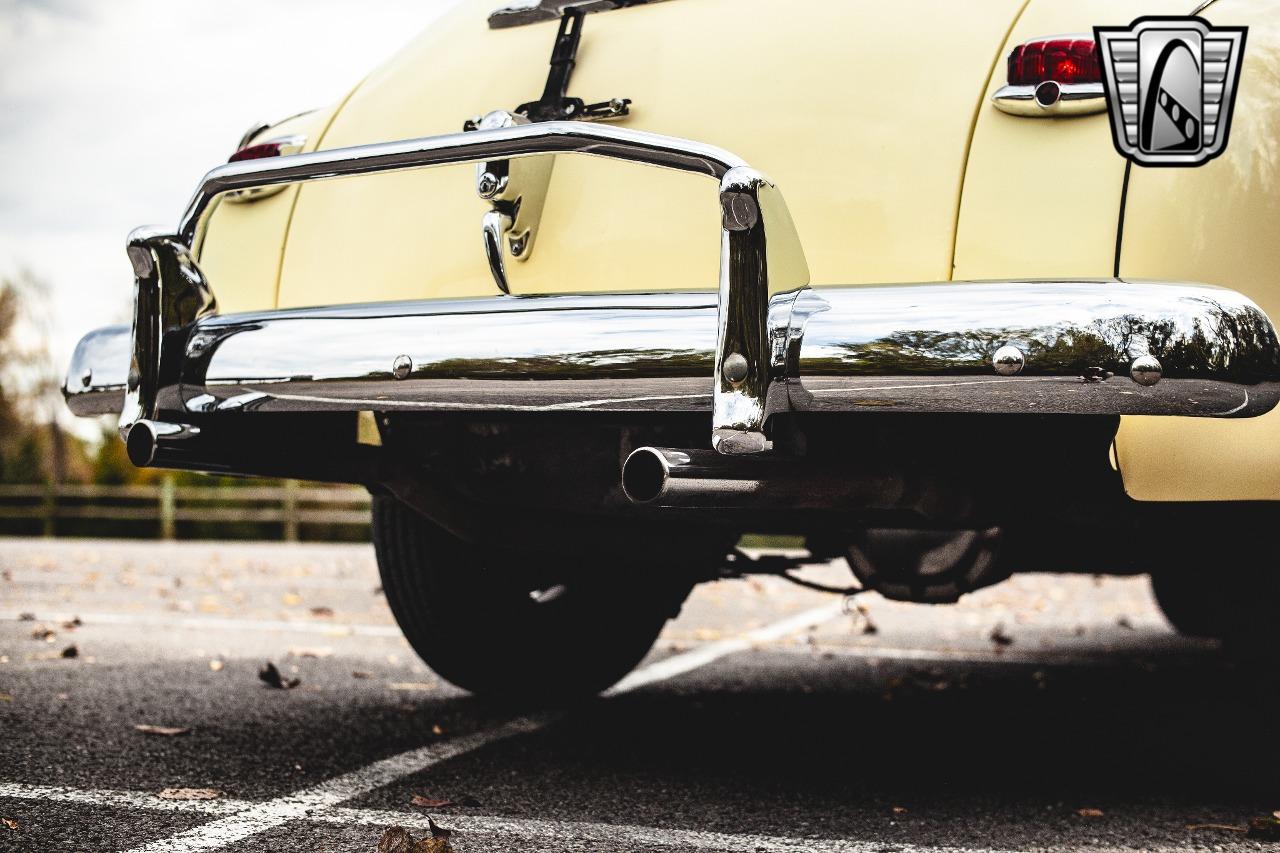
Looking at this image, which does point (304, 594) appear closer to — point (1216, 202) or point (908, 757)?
point (908, 757)

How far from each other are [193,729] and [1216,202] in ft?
7.78

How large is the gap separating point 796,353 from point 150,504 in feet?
61.4

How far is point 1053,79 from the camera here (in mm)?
2039

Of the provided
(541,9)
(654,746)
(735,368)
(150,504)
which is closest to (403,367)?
(735,368)

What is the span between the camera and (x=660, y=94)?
7.95 feet

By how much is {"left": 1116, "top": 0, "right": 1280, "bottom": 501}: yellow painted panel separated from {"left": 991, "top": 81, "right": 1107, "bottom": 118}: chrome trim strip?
14cm

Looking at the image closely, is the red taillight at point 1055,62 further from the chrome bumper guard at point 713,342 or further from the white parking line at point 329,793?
the white parking line at point 329,793

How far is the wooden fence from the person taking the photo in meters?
17.9

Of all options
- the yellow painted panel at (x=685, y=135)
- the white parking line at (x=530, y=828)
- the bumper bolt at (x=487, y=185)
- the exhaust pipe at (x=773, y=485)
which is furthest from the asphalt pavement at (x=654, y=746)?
the bumper bolt at (x=487, y=185)

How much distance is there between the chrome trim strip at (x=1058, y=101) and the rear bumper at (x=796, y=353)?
0.32m

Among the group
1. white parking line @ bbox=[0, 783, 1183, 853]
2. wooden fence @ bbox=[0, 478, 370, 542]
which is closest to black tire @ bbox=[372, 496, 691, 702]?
white parking line @ bbox=[0, 783, 1183, 853]

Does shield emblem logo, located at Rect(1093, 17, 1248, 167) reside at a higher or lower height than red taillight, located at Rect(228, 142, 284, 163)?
higher

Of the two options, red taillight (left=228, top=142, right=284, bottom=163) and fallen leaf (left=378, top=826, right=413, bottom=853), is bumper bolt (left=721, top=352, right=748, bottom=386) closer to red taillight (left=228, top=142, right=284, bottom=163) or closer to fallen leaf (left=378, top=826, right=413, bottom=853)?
fallen leaf (left=378, top=826, right=413, bottom=853)

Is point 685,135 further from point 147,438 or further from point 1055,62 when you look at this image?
point 147,438
